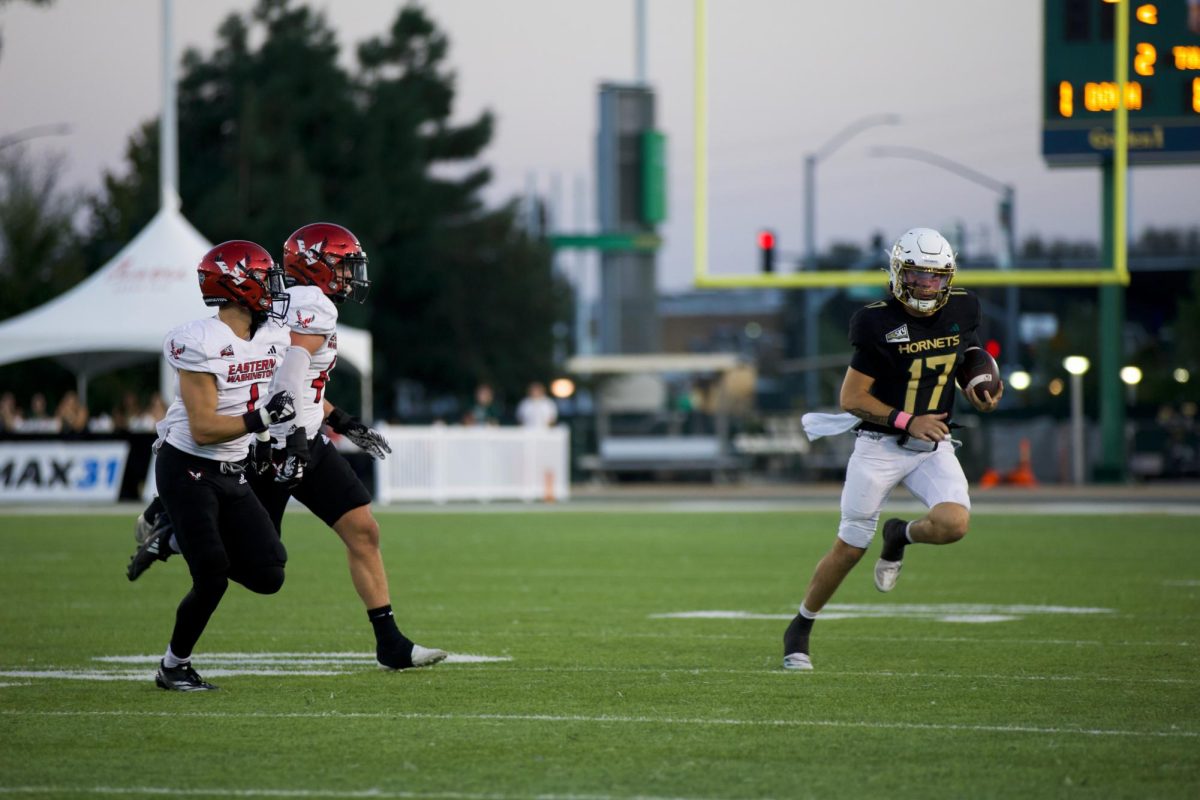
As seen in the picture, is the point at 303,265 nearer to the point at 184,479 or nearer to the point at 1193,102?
the point at 184,479

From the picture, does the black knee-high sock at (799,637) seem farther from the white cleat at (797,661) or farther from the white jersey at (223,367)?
the white jersey at (223,367)

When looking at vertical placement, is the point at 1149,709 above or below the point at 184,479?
below

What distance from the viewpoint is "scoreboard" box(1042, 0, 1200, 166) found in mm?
22469

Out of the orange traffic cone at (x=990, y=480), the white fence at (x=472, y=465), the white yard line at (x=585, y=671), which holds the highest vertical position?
the white yard line at (x=585, y=671)

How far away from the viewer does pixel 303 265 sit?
26.0ft

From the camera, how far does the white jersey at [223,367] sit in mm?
7238

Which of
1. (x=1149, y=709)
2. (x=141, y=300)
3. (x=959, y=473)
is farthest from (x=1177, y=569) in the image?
(x=141, y=300)

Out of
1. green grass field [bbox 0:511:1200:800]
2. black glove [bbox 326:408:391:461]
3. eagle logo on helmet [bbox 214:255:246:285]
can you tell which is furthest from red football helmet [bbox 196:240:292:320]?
green grass field [bbox 0:511:1200:800]

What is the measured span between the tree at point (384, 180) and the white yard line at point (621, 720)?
3655 cm

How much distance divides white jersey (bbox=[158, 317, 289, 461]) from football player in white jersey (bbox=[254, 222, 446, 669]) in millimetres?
159

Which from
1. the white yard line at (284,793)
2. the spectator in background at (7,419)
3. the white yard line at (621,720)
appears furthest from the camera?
the spectator in background at (7,419)

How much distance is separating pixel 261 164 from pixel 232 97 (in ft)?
11.4

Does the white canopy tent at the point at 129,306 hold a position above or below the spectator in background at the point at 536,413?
above

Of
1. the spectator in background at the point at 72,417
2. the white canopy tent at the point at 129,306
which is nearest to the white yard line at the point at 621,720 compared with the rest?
the white canopy tent at the point at 129,306
